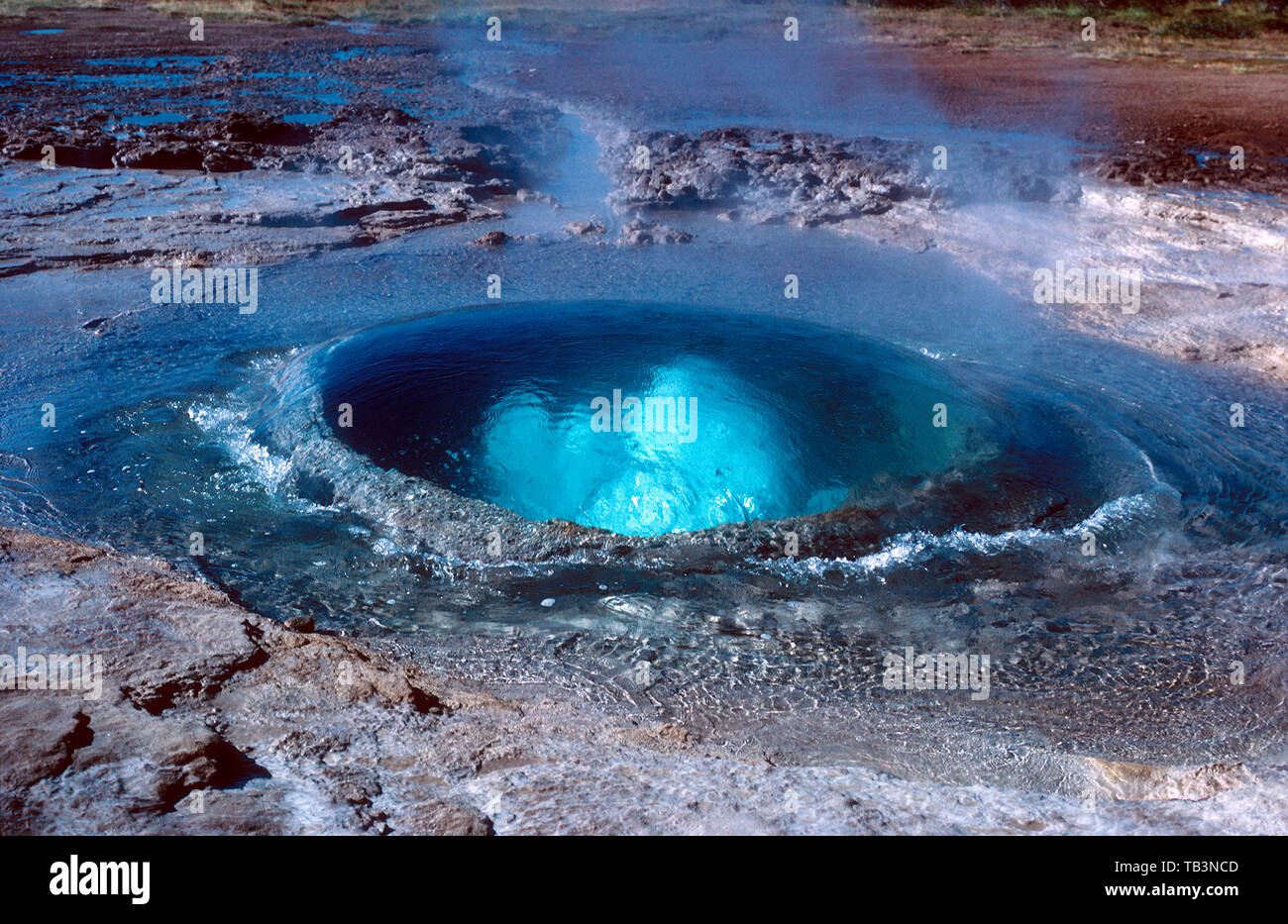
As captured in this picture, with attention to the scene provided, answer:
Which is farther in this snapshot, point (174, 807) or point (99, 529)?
point (99, 529)

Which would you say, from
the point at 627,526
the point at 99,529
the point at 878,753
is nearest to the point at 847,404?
the point at 627,526

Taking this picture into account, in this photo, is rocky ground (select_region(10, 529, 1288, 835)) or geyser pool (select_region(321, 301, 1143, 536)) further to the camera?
geyser pool (select_region(321, 301, 1143, 536))

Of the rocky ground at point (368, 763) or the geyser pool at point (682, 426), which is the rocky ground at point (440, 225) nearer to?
the rocky ground at point (368, 763)

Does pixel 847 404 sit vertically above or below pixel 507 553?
above

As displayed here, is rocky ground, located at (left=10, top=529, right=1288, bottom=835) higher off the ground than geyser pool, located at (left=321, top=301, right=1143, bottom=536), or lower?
lower

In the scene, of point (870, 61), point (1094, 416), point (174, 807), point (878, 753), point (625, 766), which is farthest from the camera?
point (870, 61)

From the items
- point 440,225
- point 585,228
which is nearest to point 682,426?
point 585,228

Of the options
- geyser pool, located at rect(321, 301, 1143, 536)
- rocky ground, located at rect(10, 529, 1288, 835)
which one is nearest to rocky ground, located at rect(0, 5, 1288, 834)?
rocky ground, located at rect(10, 529, 1288, 835)

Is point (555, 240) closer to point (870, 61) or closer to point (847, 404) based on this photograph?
point (847, 404)

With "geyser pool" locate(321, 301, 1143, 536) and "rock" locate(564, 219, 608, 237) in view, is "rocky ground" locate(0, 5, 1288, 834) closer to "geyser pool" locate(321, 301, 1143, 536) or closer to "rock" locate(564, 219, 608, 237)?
"rock" locate(564, 219, 608, 237)
